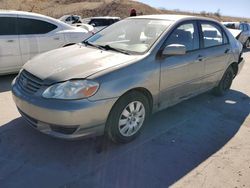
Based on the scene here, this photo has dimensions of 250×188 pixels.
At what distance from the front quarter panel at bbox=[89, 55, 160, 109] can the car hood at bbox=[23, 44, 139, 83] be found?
0.35 feet

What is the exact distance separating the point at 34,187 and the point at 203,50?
3.41 metres

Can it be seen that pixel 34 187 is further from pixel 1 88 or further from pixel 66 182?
pixel 1 88

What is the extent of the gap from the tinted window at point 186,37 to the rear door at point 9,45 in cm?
367

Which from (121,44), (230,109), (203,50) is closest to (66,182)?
(121,44)

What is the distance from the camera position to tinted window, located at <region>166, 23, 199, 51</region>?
172 inches

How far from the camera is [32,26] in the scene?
6680 millimetres


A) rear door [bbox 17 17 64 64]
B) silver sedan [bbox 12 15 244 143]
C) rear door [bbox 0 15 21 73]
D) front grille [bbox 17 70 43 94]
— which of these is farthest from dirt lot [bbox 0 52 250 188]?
rear door [bbox 17 17 64 64]

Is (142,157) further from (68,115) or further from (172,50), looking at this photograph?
(172,50)

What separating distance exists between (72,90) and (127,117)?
0.86 m

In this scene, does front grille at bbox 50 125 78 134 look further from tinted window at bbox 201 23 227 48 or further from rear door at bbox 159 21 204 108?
tinted window at bbox 201 23 227 48

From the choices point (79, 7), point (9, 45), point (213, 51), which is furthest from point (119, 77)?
point (79, 7)

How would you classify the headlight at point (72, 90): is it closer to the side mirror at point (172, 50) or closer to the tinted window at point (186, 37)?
the side mirror at point (172, 50)

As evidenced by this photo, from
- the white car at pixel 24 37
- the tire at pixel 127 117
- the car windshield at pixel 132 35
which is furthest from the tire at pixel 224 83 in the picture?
the white car at pixel 24 37

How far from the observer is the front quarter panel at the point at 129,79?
3.37 metres
